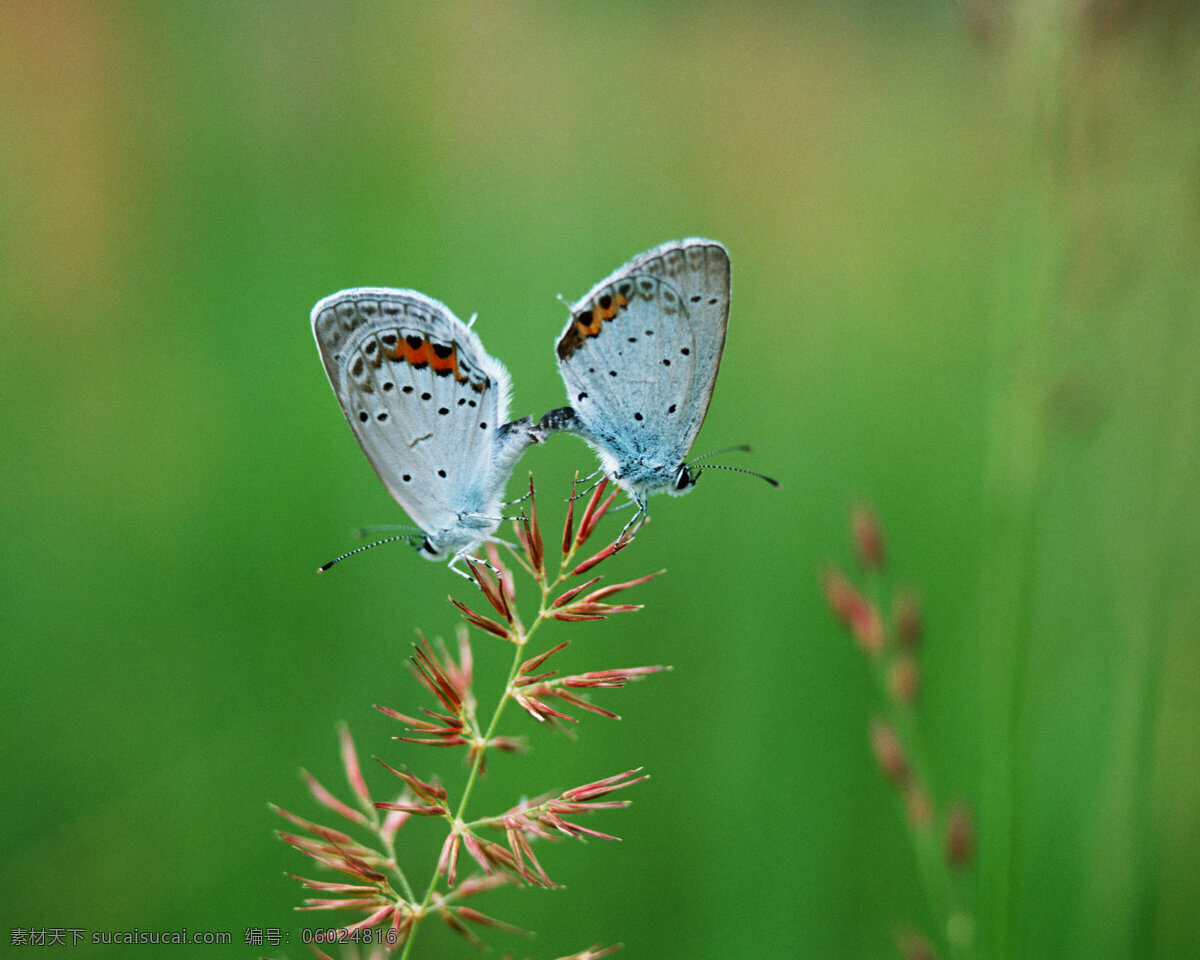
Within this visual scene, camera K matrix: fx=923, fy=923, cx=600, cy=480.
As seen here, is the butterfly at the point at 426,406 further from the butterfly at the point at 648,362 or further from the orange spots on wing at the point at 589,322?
the orange spots on wing at the point at 589,322

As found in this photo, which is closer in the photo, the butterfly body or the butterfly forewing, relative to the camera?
the butterfly forewing

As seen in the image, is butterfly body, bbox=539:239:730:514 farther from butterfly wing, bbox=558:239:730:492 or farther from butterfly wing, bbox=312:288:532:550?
butterfly wing, bbox=312:288:532:550

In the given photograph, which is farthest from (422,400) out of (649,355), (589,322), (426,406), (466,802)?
(466,802)

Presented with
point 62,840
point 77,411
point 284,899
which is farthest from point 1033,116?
point 77,411

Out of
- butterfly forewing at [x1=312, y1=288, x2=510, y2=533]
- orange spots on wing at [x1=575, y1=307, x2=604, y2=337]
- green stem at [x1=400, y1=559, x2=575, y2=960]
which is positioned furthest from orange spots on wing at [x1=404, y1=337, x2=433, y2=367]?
green stem at [x1=400, y1=559, x2=575, y2=960]

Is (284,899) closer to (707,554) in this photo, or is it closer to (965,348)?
(707,554)

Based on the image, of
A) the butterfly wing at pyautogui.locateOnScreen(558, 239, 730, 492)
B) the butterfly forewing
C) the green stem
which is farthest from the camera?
the butterfly wing at pyautogui.locateOnScreen(558, 239, 730, 492)

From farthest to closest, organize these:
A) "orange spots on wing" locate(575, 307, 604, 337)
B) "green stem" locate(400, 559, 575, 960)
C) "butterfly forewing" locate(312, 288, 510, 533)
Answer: "orange spots on wing" locate(575, 307, 604, 337) → "butterfly forewing" locate(312, 288, 510, 533) → "green stem" locate(400, 559, 575, 960)
